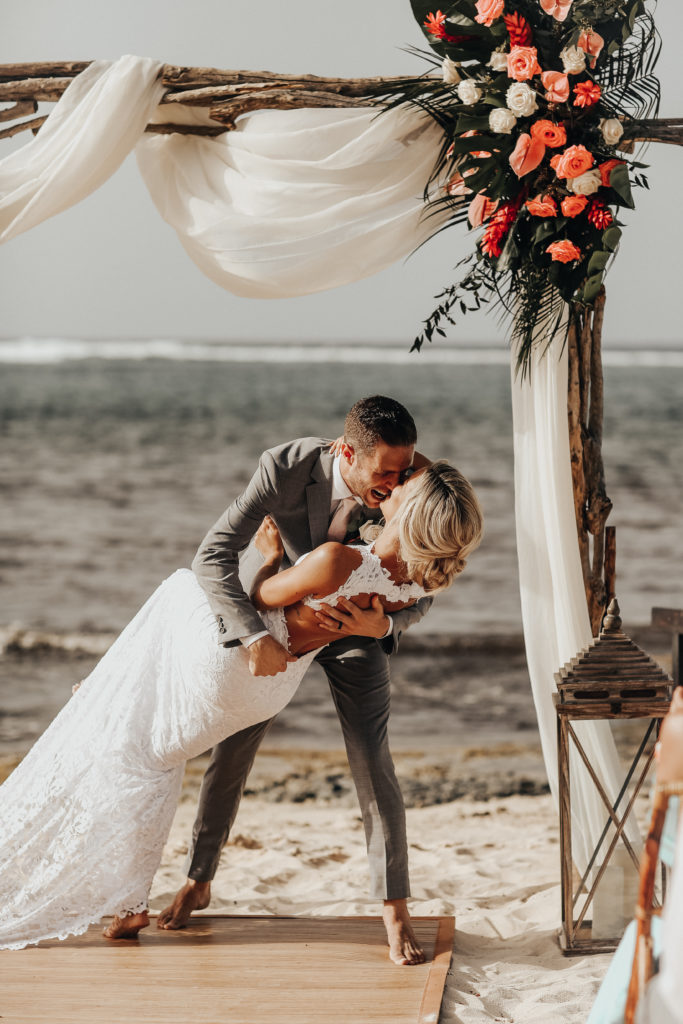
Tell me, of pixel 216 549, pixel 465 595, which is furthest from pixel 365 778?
pixel 465 595

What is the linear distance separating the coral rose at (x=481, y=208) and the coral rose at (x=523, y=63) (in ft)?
0.98

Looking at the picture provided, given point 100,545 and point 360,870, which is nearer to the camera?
point 360,870

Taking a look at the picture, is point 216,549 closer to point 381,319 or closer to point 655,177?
point 655,177

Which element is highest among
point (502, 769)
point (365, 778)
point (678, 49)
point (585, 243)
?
point (678, 49)

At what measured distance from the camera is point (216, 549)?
2521mm

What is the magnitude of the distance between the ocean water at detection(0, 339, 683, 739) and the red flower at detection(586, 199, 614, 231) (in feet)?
18.6

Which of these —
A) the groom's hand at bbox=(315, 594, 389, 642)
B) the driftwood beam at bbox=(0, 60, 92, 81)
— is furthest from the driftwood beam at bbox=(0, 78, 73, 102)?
the groom's hand at bbox=(315, 594, 389, 642)

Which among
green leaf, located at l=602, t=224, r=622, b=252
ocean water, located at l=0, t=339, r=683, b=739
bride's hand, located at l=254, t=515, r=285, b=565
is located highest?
green leaf, located at l=602, t=224, r=622, b=252

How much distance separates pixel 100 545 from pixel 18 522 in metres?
1.17

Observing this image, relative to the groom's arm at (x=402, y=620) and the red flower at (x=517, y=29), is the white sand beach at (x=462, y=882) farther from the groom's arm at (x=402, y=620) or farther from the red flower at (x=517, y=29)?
the red flower at (x=517, y=29)

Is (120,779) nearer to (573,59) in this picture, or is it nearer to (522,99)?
(522,99)

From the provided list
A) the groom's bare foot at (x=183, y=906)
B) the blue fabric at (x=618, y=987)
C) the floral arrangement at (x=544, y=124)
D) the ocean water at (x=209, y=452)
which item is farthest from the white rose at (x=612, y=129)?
the ocean water at (x=209, y=452)

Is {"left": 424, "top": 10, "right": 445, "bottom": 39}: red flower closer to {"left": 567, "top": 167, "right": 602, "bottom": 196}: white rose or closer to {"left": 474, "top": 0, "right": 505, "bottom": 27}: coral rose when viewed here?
{"left": 474, "top": 0, "right": 505, "bottom": 27}: coral rose

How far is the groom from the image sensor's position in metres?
2.41
